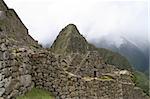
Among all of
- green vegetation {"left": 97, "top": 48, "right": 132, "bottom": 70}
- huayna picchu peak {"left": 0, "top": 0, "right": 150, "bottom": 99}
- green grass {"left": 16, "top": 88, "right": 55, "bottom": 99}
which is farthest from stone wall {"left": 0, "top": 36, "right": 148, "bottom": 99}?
green vegetation {"left": 97, "top": 48, "right": 132, "bottom": 70}

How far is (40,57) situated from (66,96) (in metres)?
2.12

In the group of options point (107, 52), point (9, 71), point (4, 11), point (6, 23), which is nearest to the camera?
point (9, 71)

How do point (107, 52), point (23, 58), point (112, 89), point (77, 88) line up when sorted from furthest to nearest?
point (107, 52) < point (112, 89) < point (77, 88) < point (23, 58)

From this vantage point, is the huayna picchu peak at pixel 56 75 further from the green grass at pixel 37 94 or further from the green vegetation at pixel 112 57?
the green vegetation at pixel 112 57

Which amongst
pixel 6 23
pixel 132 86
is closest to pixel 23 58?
Result: pixel 132 86

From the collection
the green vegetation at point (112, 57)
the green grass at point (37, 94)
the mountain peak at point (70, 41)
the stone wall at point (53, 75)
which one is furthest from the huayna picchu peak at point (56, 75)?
the green vegetation at point (112, 57)

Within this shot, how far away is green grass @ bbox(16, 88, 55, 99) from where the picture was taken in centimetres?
1759

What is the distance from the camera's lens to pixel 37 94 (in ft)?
60.2

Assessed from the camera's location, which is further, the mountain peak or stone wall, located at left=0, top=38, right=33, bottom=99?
the mountain peak

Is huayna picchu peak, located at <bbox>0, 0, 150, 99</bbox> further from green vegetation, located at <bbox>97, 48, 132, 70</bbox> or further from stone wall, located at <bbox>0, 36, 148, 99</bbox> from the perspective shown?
green vegetation, located at <bbox>97, 48, 132, 70</bbox>

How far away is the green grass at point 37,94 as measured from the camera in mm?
17594

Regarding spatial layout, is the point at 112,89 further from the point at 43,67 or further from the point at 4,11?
the point at 4,11

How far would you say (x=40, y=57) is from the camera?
19219 mm

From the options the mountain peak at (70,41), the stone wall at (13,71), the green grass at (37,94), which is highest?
the mountain peak at (70,41)
